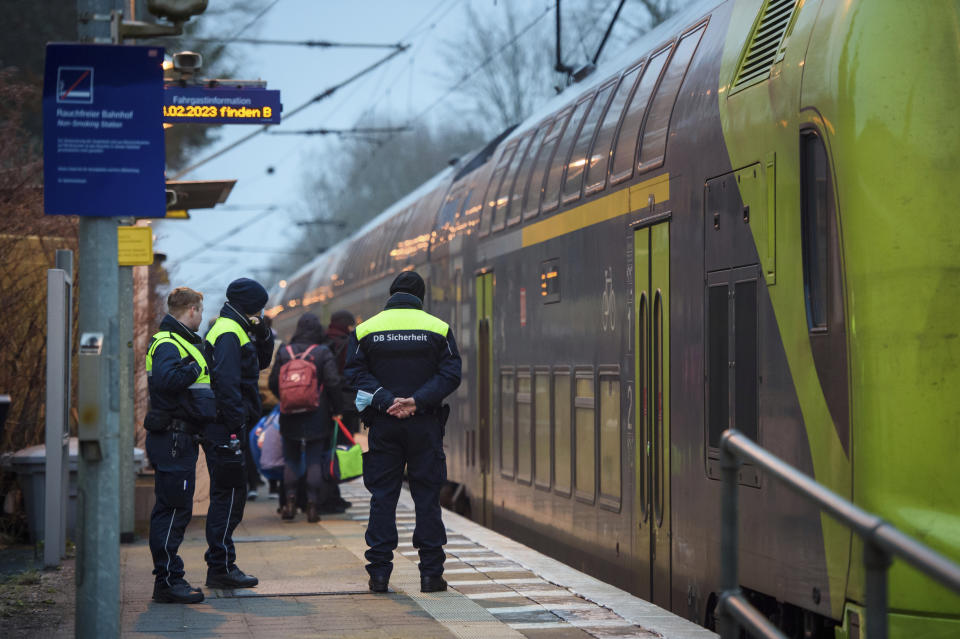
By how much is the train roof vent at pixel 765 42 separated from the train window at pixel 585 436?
3221 millimetres

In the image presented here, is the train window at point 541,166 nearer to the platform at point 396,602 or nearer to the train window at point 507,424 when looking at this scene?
the train window at point 507,424

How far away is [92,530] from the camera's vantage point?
5.28m

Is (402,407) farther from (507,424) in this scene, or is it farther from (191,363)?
(507,424)

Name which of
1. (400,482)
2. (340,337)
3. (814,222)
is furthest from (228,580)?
(340,337)

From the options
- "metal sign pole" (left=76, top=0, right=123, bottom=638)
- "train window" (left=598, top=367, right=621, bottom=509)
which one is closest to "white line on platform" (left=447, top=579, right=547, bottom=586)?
"train window" (left=598, top=367, right=621, bottom=509)

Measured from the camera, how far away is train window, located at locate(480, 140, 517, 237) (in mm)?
13102

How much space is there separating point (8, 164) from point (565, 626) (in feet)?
22.4

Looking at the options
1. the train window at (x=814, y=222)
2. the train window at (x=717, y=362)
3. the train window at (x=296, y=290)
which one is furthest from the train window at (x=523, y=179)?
the train window at (x=296, y=290)

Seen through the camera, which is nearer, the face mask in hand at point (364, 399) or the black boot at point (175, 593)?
the black boot at point (175, 593)

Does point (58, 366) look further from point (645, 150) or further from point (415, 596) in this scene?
point (645, 150)

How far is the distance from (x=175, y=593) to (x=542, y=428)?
12.9 feet

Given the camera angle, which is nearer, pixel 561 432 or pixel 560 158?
pixel 561 432

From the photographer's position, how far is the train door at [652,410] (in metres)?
8.00

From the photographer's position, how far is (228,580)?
8453 millimetres
